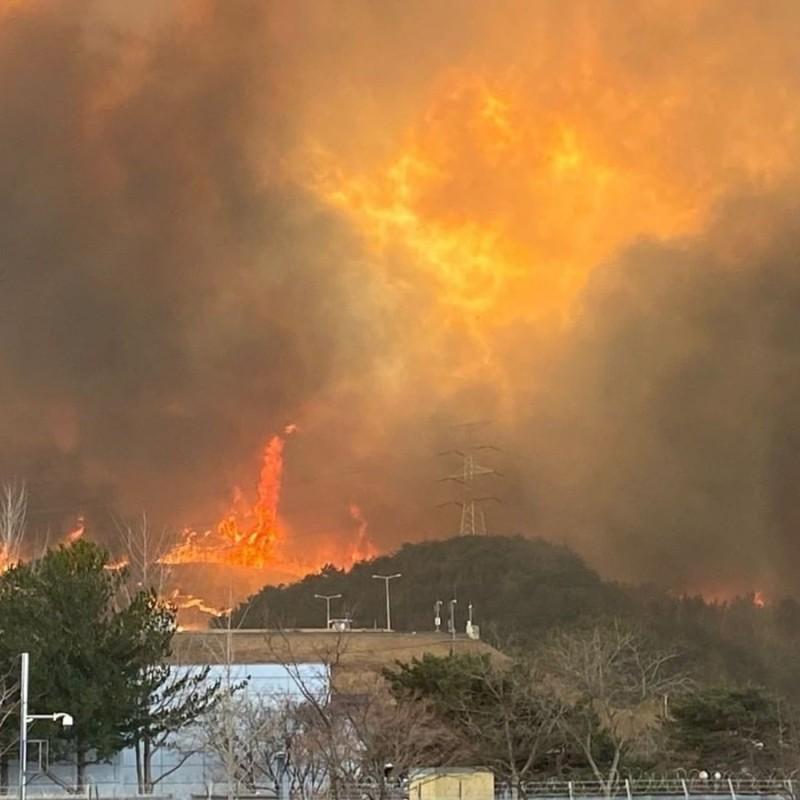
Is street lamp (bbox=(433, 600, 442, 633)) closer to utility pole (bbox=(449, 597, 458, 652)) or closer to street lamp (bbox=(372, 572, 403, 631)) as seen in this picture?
utility pole (bbox=(449, 597, 458, 652))

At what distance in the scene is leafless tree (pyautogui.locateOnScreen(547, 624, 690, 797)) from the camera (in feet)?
143

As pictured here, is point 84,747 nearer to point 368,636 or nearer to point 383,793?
point 383,793

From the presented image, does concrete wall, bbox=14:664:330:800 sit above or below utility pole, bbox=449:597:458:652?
below

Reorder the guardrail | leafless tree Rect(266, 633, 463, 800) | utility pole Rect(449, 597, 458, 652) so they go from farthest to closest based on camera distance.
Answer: utility pole Rect(449, 597, 458, 652), the guardrail, leafless tree Rect(266, 633, 463, 800)

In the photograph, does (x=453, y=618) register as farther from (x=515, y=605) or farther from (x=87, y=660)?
(x=87, y=660)

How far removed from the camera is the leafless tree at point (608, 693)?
43.7 metres

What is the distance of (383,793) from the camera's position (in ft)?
109

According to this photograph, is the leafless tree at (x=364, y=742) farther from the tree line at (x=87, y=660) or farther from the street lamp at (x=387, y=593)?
the street lamp at (x=387, y=593)

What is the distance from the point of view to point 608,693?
166 ft

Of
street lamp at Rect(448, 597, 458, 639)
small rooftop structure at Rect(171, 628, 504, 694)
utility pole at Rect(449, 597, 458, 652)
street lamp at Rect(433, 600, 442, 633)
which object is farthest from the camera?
street lamp at Rect(433, 600, 442, 633)

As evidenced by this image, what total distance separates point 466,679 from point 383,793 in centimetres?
1089

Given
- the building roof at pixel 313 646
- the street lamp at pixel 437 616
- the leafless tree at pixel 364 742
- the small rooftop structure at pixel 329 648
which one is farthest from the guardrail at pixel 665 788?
the street lamp at pixel 437 616

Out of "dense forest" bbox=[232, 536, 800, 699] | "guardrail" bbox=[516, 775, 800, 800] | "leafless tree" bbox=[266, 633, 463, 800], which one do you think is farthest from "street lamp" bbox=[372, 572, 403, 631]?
"leafless tree" bbox=[266, 633, 463, 800]

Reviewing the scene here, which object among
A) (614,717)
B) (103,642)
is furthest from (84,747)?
(614,717)
